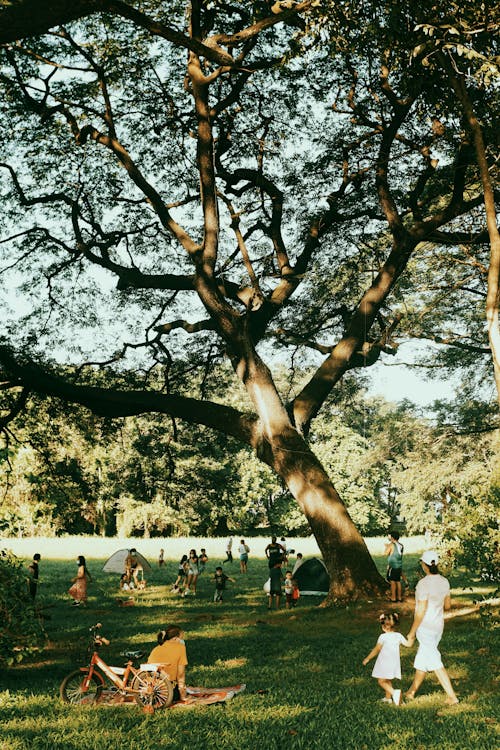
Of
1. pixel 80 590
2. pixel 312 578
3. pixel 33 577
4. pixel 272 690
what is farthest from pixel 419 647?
pixel 80 590

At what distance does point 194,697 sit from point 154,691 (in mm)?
583

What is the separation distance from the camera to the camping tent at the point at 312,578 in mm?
20203

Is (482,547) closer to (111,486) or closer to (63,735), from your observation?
(63,735)

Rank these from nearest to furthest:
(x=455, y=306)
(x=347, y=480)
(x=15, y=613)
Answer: (x=15, y=613)
(x=455, y=306)
(x=347, y=480)

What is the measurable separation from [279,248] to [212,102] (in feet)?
13.8

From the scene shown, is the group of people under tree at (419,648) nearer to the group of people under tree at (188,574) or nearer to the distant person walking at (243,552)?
the group of people under tree at (188,574)

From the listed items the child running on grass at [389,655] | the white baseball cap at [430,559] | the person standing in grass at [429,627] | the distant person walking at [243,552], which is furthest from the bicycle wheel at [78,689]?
the distant person walking at [243,552]

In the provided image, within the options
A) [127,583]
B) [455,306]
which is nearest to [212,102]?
[455,306]

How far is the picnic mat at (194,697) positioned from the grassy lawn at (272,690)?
0.13 meters

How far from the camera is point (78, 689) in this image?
8102 mm

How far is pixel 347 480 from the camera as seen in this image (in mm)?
56906

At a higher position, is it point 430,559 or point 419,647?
point 430,559

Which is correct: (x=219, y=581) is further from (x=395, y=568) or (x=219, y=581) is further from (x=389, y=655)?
(x=389, y=655)

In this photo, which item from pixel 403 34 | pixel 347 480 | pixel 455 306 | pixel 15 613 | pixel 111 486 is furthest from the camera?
pixel 347 480
